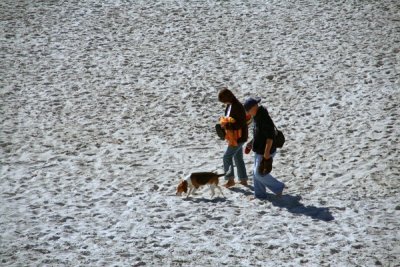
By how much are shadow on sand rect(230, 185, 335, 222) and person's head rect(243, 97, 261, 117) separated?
1.52 meters

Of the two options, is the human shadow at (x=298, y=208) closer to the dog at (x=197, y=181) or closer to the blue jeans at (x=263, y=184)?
the blue jeans at (x=263, y=184)

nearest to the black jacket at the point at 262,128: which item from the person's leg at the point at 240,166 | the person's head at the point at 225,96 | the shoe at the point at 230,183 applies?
the person's head at the point at 225,96

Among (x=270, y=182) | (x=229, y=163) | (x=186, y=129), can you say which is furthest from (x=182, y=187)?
(x=186, y=129)

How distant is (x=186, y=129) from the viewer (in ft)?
43.3

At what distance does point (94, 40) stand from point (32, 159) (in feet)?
21.1

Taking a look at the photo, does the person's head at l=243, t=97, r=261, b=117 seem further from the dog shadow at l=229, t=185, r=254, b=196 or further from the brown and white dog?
the dog shadow at l=229, t=185, r=254, b=196

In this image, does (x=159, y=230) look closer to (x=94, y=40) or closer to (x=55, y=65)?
(x=55, y=65)

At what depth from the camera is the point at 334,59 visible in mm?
16047

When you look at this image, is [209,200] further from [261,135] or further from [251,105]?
[251,105]

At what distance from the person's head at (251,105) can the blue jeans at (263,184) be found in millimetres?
712

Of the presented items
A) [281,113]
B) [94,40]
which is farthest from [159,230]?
[94,40]

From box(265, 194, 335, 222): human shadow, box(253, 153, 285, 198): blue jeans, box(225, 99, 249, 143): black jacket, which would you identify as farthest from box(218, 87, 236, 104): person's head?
box(265, 194, 335, 222): human shadow

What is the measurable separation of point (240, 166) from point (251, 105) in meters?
1.48

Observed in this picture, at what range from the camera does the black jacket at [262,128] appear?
9.64m
